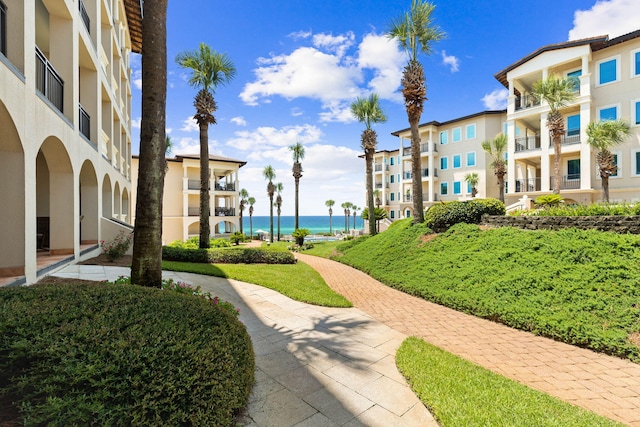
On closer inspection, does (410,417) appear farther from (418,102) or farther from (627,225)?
(418,102)

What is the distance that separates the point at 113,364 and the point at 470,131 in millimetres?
38984

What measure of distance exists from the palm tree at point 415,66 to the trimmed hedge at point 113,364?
49.9 feet

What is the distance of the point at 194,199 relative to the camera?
37.5 metres

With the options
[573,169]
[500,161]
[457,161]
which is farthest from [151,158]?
[457,161]

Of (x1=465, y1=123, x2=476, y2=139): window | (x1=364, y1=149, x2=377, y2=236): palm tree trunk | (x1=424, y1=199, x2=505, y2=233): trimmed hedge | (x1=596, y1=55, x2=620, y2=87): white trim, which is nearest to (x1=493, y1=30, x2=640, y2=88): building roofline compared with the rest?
(x1=596, y1=55, x2=620, y2=87): white trim

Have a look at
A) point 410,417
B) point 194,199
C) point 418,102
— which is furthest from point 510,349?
point 194,199

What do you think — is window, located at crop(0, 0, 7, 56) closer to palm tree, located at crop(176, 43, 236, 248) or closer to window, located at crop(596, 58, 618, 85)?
palm tree, located at crop(176, 43, 236, 248)

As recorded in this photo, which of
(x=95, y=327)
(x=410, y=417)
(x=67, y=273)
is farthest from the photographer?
(x=67, y=273)

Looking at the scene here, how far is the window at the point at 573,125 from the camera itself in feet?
74.5

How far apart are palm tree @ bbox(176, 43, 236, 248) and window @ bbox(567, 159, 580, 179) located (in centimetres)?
2645

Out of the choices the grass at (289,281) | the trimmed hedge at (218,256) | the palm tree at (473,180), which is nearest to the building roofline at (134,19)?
the trimmed hedge at (218,256)

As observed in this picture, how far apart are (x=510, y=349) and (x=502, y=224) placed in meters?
7.71

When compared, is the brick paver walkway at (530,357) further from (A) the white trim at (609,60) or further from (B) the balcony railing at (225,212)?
(B) the balcony railing at (225,212)

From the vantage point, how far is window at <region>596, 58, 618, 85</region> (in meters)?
21.1
